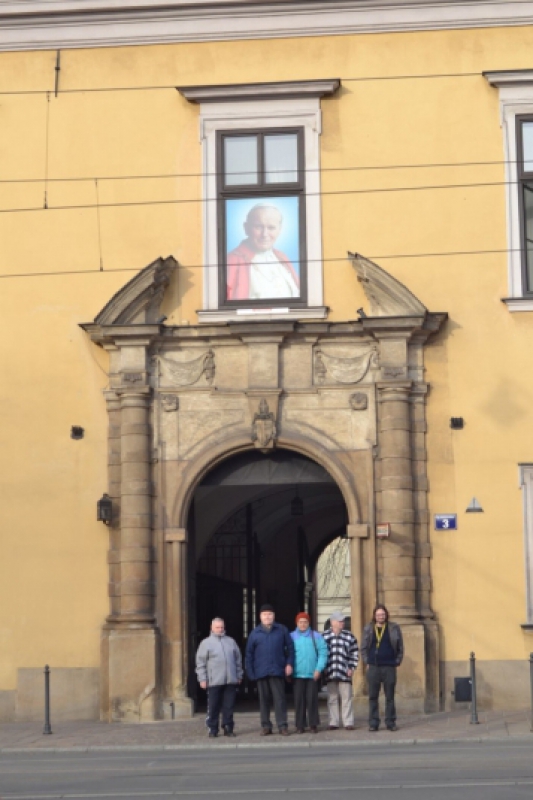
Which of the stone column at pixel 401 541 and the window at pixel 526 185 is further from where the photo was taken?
the window at pixel 526 185

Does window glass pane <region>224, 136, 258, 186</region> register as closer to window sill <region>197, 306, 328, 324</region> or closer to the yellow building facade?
the yellow building facade

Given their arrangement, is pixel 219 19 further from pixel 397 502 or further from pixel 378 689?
pixel 378 689

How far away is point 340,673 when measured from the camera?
19.1 meters

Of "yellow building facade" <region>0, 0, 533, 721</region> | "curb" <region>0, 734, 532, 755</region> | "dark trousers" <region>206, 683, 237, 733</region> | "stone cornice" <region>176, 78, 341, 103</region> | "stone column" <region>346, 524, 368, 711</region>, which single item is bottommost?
"curb" <region>0, 734, 532, 755</region>

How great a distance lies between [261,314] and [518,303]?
3.48 m

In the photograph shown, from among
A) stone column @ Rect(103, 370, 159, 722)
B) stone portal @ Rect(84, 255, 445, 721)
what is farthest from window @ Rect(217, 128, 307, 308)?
stone column @ Rect(103, 370, 159, 722)

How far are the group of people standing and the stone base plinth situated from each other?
1.71m

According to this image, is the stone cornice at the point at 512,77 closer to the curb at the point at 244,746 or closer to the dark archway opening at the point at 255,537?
the dark archway opening at the point at 255,537

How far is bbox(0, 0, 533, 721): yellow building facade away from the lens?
20.9m

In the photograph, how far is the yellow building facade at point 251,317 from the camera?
20.9 meters

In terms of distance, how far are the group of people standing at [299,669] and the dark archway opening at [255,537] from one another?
2.32 meters

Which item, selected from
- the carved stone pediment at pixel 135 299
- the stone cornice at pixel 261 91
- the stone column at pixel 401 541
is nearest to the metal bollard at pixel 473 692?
the stone column at pixel 401 541

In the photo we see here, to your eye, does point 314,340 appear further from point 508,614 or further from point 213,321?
point 508,614

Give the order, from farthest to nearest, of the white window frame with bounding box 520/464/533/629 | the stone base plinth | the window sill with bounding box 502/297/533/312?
1. the window sill with bounding box 502/297/533/312
2. the white window frame with bounding box 520/464/533/629
3. the stone base plinth
